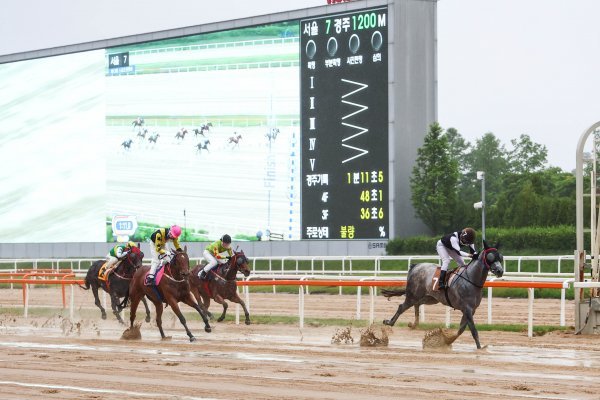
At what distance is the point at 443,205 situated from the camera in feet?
103

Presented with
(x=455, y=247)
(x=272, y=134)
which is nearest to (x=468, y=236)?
(x=455, y=247)

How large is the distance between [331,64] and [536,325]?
47.8 ft

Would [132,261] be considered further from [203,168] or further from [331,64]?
[203,168]

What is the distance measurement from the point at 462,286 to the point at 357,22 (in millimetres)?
16611

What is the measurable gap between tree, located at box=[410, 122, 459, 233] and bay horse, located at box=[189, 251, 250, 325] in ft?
42.5

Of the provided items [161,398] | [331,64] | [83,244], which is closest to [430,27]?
[331,64]

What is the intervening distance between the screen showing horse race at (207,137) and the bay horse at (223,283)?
10.9 meters

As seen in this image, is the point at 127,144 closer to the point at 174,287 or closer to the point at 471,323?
the point at 174,287

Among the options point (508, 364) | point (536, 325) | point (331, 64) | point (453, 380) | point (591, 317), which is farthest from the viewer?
point (331, 64)

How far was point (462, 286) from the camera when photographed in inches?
517

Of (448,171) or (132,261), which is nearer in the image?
(132,261)

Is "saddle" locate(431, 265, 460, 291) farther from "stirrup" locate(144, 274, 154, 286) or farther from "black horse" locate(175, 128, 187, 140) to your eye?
"black horse" locate(175, 128, 187, 140)

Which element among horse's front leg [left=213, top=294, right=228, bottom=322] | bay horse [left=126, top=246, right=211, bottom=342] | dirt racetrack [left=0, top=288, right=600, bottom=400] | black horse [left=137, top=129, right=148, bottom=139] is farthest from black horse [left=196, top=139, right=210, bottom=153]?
bay horse [left=126, top=246, right=211, bottom=342]

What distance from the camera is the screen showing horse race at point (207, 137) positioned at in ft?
94.1
